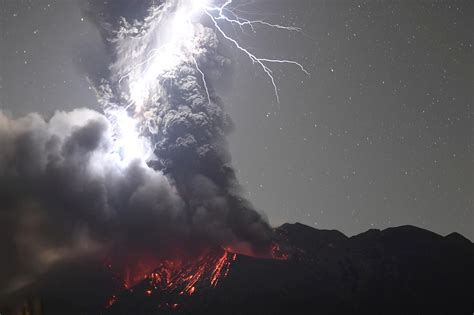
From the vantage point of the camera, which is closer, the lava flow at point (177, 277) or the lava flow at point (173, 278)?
the lava flow at point (173, 278)

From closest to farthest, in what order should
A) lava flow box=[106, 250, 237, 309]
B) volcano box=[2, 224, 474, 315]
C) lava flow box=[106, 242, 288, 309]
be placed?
volcano box=[2, 224, 474, 315] → lava flow box=[106, 242, 288, 309] → lava flow box=[106, 250, 237, 309]

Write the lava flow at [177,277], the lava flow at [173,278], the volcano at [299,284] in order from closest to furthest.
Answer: the volcano at [299,284], the lava flow at [173,278], the lava flow at [177,277]

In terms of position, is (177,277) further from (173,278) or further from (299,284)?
(299,284)

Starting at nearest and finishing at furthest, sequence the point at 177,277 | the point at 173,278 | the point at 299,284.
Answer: the point at 173,278 → the point at 177,277 → the point at 299,284

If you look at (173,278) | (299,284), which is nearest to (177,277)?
(173,278)

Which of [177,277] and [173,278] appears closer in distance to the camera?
[173,278]

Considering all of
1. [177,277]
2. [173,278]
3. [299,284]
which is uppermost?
[299,284]

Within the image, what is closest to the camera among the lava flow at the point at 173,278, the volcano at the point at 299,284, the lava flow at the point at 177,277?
the volcano at the point at 299,284

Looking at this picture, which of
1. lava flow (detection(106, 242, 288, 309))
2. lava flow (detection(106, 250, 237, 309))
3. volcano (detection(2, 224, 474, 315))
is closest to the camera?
volcano (detection(2, 224, 474, 315))

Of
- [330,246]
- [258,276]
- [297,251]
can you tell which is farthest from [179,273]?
[330,246]
